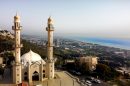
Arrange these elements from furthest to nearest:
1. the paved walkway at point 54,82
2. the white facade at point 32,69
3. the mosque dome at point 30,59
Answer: the mosque dome at point 30,59
the white facade at point 32,69
the paved walkway at point 54,82

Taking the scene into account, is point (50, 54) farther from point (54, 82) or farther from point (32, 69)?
point (54, 82)

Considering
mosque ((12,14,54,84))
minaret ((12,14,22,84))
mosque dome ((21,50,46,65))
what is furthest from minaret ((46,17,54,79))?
minaret ((12,14,22,84))

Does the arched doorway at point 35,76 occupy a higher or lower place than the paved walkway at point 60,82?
higher

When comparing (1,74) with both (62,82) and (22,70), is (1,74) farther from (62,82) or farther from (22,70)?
(62,82)

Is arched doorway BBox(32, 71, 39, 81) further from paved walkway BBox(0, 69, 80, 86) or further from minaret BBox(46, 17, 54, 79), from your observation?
minaret BBox(46, 17, 54, 79)

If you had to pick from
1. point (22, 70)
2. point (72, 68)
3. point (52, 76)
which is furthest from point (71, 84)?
point (72, 68)

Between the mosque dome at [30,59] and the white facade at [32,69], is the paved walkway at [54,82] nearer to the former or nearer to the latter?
the white facade at [32,69]

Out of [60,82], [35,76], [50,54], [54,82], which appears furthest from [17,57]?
[60,82]

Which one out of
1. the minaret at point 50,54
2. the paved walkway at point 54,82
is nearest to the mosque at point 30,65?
the minaret at point 50,54
